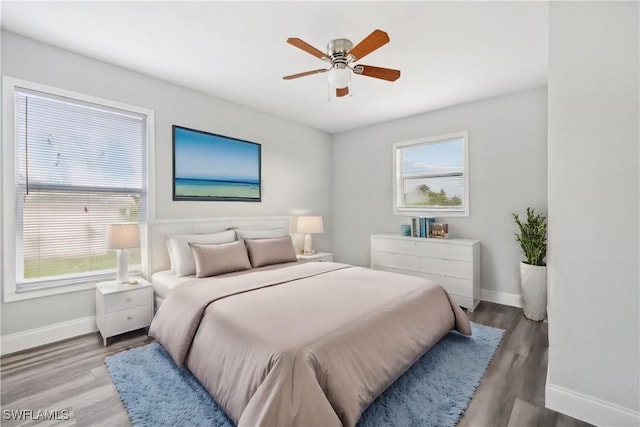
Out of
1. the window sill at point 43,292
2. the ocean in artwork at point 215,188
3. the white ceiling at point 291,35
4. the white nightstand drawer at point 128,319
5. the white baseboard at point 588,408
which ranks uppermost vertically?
the white ceiling at point 291,35

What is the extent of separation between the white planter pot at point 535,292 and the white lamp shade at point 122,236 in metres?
3.92

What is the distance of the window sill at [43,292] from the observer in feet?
7.61

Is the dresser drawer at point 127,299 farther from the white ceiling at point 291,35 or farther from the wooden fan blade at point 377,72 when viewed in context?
the wooden fan blade at point 377,72

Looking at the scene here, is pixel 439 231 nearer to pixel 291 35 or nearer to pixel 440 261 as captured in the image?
pixel 440 261

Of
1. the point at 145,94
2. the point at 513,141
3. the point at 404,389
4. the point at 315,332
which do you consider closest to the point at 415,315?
the point at 404,389

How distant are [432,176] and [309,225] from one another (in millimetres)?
1929

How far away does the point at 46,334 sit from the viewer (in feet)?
8.14

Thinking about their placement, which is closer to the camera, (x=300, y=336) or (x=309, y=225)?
(x=300, y=336)

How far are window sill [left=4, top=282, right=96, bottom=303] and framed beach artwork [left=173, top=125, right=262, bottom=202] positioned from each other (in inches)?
46.1

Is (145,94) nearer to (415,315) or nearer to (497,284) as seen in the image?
(415,315)

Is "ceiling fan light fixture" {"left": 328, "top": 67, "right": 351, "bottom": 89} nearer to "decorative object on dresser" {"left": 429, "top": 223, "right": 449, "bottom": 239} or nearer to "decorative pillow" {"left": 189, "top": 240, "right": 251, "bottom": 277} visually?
"decorative pillow" {"left": 189, "top": 240, "right": 251, "bottom": 277}

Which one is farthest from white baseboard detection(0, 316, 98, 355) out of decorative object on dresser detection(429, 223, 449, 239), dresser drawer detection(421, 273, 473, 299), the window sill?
decorative object on dresser detection(429, 223, 449, 239)

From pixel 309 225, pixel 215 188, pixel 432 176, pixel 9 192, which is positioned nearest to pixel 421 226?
pixel 432 176

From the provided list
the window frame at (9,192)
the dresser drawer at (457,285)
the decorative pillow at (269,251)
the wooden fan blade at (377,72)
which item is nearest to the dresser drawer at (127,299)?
the window frame at (9,192)
